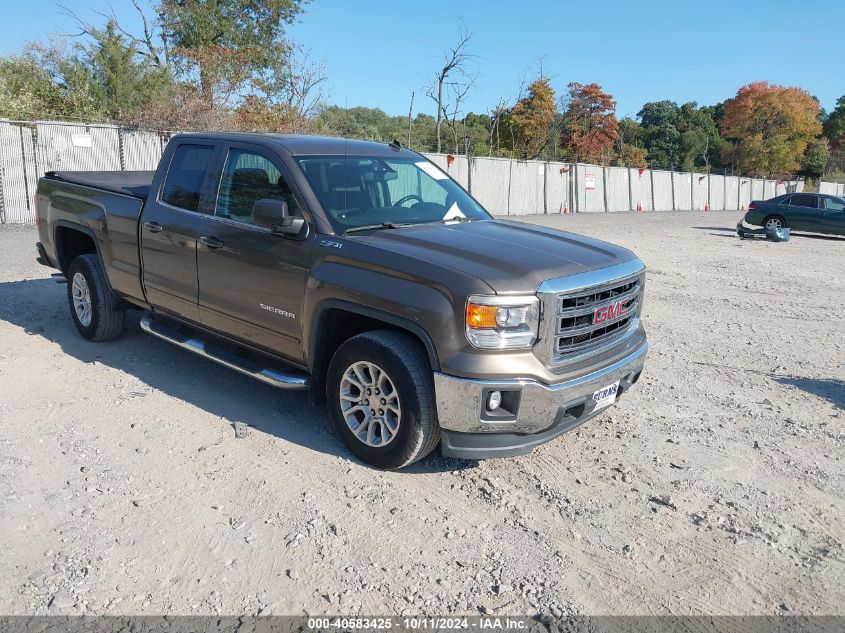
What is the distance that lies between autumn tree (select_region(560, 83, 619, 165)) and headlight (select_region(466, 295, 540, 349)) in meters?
46.2

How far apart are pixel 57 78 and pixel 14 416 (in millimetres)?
26773

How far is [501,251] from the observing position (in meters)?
4.05

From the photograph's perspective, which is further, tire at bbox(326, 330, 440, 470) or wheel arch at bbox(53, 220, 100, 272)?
wheel arch at bbox(53, 220, 100, 272)

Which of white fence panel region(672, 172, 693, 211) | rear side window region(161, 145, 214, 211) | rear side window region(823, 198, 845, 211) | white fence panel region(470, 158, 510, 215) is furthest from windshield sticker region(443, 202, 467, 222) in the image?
white fence panel region(672, 172, 693, 211)

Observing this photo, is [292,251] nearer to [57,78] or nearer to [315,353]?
[315,353]

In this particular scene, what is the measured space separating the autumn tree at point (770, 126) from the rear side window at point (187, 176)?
220 feet

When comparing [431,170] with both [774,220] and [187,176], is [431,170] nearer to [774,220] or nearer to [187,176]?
[187,176]

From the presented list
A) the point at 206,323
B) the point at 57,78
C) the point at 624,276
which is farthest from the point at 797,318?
the point at 57,78

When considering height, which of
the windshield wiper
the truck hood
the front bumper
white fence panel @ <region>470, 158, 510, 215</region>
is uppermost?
white fence panel @ <region>470, 158, 510, 215</region>

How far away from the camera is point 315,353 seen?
4281 mm

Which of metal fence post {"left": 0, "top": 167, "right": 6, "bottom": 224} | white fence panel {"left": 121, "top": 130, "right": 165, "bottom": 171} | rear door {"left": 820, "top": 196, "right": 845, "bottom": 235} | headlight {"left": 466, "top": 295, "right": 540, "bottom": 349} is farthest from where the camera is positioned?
rear door {"left": 820, "top": 196, "right": 845, "bottom": 235}

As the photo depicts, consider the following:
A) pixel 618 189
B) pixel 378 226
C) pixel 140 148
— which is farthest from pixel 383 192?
pixel 618 189

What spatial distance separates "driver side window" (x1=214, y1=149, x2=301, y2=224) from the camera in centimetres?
457

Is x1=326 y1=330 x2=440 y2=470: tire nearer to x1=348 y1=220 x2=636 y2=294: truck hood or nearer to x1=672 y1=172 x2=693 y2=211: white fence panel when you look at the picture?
x1=348 y1=220 x2=636 y2=294: truck hood
